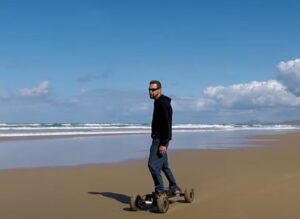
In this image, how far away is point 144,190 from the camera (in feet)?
30.3

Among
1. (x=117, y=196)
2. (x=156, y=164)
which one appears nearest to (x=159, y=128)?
(x=156, y=164)

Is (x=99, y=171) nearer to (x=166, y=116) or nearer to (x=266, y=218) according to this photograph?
(x=166, y=116)

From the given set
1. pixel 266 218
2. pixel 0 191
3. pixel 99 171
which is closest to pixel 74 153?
pixel 99 171

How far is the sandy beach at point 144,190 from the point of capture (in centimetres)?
711

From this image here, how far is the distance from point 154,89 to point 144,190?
2.75m

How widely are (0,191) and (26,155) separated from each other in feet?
25.1

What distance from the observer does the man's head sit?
7.29 meters

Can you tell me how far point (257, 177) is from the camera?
10539mm

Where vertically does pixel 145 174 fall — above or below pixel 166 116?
below

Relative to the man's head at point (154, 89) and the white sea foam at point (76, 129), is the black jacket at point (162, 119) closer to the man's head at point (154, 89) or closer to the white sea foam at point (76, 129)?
the man's head at point (154, 89)

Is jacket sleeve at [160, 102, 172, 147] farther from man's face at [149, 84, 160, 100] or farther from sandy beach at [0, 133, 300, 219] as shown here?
sandy beach at [0, 133, 300, 219]

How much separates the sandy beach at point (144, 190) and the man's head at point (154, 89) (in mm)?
1820

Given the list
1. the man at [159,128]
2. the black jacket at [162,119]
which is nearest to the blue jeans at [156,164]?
the man at [159,128]

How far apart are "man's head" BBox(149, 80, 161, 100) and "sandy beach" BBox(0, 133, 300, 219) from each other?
5.97 ft
